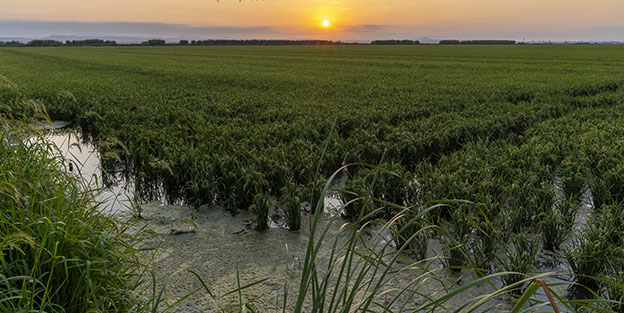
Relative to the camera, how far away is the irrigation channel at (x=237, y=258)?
3.68m

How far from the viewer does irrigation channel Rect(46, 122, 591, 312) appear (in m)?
3.68

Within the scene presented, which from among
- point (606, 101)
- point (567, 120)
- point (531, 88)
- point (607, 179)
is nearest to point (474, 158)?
point (607, 179)

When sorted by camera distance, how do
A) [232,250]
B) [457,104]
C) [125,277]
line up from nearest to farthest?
[125,277] → [232,250] → [457,104]

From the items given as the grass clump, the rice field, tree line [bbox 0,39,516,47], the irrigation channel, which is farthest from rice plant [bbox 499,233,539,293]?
tree line [bbox 0,39,516,47]

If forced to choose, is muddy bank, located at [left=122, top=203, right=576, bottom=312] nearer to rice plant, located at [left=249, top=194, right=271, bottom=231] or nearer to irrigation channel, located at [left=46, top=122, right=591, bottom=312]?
irrigation channel, located at [left=46, top=122, right=591, bottom=312]

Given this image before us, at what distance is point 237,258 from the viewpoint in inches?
177

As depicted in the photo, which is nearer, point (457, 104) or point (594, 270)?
point (594, 270)

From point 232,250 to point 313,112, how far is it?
25.5 feet

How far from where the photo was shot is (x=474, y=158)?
23.6 feet

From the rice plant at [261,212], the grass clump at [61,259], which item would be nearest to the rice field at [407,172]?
the rice plant at [261,212]

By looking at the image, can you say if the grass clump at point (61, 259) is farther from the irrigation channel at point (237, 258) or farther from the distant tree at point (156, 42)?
the distant tree at point (156, 42)

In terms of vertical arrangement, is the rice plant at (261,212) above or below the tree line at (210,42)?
below

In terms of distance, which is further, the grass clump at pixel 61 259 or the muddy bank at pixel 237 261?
the muddy bank at pixel 237 261

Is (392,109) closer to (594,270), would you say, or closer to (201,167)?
(201,167)
